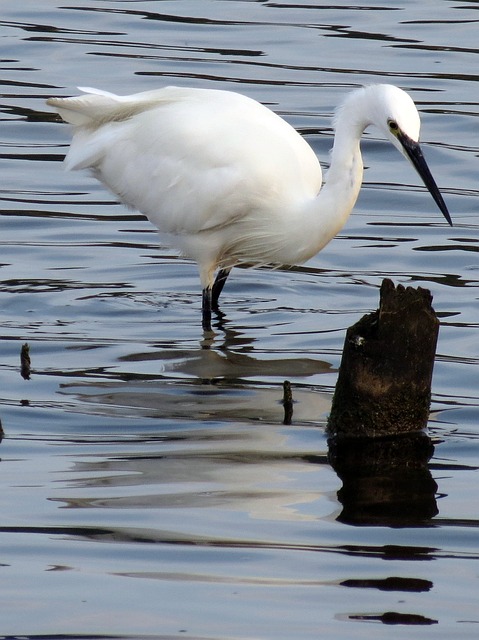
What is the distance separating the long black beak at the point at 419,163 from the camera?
25.8ft

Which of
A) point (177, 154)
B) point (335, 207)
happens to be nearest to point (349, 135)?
point (335, 207)

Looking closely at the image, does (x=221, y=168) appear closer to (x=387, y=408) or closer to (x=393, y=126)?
(x=393, y=126)

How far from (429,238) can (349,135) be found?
253 cm

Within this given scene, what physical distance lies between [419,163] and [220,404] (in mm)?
1755

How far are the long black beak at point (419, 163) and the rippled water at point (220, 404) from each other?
86 centimetres

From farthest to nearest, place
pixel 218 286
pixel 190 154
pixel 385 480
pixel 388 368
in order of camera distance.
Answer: pixel 218 286, pixel 190 154, pixel 388 368, pixel 385 480

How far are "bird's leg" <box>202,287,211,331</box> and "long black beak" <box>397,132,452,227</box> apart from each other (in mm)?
1760

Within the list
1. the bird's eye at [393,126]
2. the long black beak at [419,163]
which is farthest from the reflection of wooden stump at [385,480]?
the bird's eye at [393,126]

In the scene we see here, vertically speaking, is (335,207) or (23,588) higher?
(335,207)

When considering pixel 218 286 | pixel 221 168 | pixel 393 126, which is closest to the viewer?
pixel 393 126

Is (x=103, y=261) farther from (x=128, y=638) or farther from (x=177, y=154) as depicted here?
(x=128, y=638)

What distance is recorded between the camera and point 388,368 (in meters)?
6.27

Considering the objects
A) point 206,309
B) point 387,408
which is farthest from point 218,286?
point 387,408

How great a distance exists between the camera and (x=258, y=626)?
4664mm
